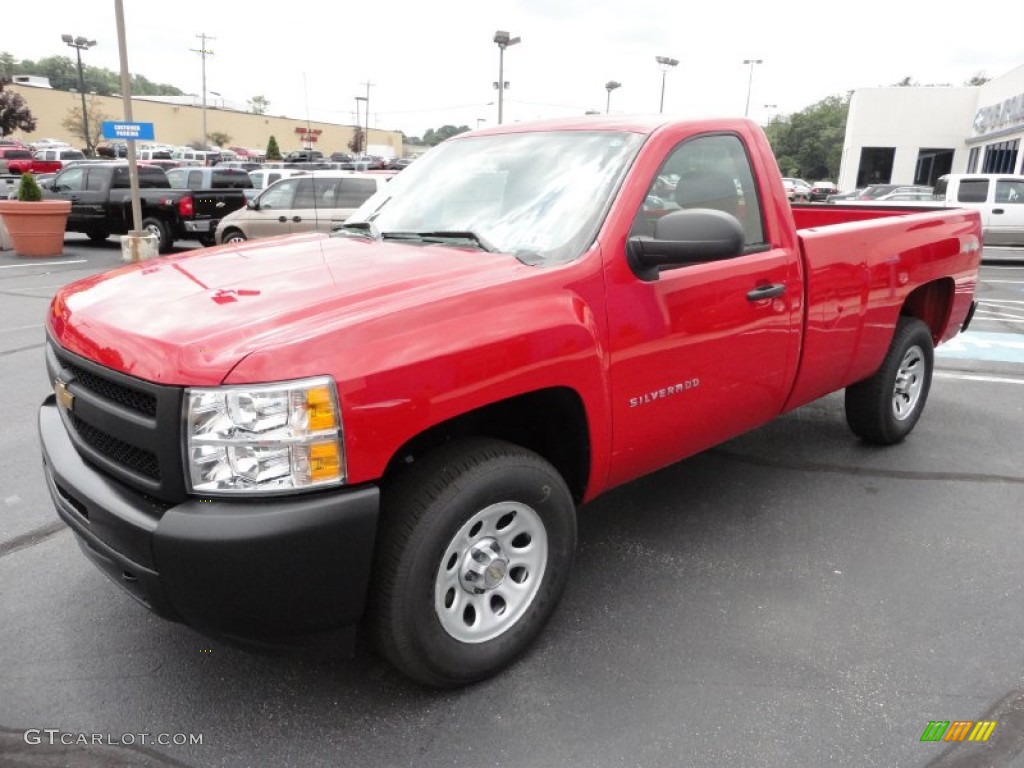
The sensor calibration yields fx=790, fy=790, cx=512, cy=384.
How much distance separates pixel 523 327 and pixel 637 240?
641 millimetres

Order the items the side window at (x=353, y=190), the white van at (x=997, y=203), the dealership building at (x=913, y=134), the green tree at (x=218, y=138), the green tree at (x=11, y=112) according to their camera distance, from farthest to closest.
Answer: the green tree at (x=218, y=138), the green tree at (x=11, y=112), the dealership building at (x=913, y=134), the white van at (x=997, y=203), the side window at (x=353, y=190)

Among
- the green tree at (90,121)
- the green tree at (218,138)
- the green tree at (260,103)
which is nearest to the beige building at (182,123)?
the green tree at (90,121)

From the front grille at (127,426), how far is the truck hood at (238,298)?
0.05 metres

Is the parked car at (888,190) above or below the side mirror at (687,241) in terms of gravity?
above

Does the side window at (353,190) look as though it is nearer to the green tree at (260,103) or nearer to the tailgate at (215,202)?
the tailgate at (215,202)

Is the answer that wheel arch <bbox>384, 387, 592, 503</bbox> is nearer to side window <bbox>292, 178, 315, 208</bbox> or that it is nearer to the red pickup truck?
the red pickup truck

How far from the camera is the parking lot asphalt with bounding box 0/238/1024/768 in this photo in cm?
246

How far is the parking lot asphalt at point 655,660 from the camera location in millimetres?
2461

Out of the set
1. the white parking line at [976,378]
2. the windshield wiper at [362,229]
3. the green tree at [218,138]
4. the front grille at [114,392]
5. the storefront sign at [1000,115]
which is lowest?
the white parking line at [976,378]

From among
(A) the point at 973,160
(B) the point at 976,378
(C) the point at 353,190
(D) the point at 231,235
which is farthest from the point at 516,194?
(A) the point at 973,160

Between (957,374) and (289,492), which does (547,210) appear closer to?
(289,492)

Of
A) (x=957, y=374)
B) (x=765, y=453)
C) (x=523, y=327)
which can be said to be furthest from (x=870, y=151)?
(x=523, y=327)

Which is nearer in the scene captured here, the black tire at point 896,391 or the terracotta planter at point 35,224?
the black tire at point 896,391

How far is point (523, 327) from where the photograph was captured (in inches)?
101
